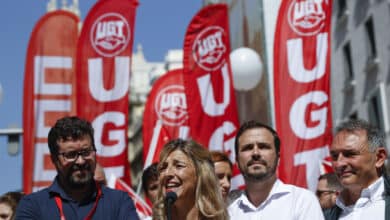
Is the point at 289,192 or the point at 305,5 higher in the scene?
the point at 305,5

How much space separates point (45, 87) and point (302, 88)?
4120 mm

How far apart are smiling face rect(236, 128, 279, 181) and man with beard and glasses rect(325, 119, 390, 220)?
507 mm

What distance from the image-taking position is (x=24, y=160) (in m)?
11.5

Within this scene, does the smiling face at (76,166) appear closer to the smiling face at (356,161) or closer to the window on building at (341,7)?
the smiling face at (356,161)

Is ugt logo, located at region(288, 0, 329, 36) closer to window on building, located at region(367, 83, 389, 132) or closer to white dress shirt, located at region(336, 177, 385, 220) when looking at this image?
white dress shirt, located at region(336, 177, 385, 220)

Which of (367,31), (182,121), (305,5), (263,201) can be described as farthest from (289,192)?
(367,31)

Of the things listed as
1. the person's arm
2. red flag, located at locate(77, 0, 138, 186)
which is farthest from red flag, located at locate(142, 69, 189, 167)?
the person's arm

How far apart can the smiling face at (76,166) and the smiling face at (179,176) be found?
53cm

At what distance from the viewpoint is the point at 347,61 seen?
25.8m

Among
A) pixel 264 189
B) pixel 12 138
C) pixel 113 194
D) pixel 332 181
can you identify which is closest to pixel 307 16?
pixel 332 181

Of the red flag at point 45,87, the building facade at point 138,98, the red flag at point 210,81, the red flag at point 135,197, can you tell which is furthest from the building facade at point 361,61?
the building facade at point 138,98

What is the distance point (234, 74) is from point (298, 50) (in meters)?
2.63

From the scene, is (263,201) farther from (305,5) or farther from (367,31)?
(367,31)

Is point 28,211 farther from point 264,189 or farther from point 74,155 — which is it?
point 264,189
